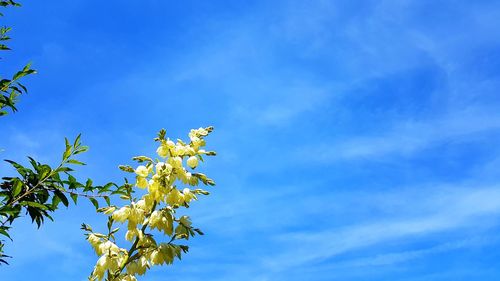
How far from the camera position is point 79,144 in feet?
21.5

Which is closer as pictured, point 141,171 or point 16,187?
point 141,171

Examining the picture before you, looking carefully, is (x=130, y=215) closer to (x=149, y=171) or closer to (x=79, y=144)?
(x=149, y=171)

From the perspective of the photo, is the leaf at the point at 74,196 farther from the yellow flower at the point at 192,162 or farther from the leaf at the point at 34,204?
the yellow flower at the point at 192,162

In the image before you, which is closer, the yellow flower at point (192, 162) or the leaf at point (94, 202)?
the yellow flower at point (192, 162)

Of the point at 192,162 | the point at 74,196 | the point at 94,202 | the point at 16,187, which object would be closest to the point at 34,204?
the point at 16,187

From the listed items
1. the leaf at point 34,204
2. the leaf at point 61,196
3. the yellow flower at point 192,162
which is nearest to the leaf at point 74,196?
the leaf at point 61,196

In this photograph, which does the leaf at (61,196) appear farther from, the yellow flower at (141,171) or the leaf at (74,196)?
the yellow flower at (141,171)

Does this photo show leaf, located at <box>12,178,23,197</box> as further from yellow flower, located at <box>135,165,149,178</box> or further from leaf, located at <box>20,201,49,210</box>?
yellow flower, located at <box>135,165,149,178</box>

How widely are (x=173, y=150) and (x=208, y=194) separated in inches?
22.4

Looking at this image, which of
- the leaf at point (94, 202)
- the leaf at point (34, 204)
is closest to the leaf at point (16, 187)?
the leaf at point (34, 204)

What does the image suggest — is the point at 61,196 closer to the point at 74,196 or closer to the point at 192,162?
the point at 74,196

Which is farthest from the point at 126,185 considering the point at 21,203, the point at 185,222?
the point at 21,203

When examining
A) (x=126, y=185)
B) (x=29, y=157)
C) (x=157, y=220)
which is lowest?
(x=157, y=220)

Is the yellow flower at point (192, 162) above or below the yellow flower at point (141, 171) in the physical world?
above
